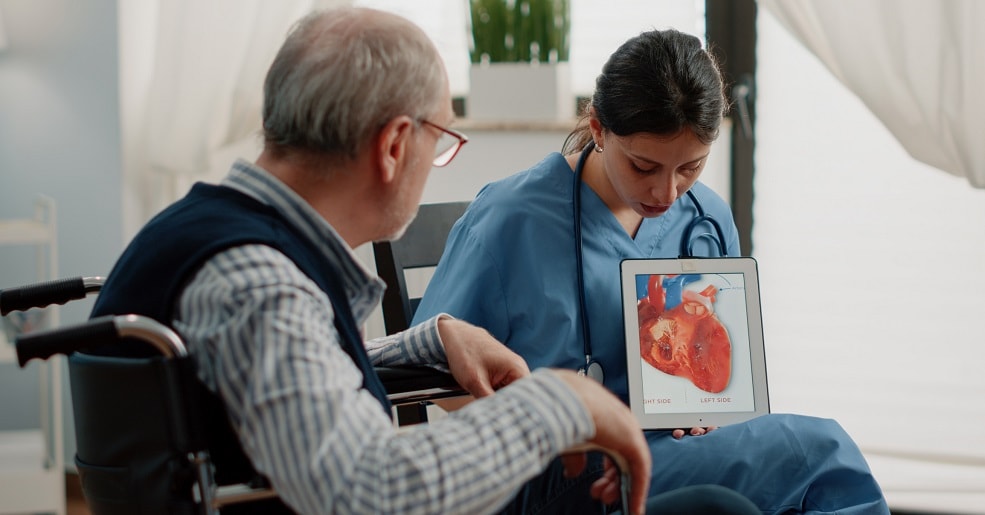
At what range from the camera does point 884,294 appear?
2.41 meters

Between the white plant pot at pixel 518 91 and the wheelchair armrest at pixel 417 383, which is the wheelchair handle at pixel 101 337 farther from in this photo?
the white plant pot at pixel 518 91

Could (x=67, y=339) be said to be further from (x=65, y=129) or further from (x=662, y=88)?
(x=65, y=129)

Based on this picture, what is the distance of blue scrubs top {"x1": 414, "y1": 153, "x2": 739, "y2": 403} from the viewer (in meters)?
1.47

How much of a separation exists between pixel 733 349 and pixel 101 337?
893 mm

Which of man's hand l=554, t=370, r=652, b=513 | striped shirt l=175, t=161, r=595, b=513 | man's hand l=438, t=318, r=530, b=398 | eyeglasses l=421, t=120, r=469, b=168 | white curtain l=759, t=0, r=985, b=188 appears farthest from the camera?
white curtain l=759, t=0, r=985, b=188

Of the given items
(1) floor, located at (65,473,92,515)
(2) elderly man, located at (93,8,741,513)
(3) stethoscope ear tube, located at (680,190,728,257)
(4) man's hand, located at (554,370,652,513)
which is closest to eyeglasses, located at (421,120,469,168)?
(2) elderly man, located at (93,8,741,513)

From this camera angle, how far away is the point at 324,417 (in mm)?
754

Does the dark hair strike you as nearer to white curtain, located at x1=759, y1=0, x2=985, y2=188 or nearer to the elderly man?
the elderly man

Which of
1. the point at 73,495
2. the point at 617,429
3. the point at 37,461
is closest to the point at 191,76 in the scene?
the point at 37,461

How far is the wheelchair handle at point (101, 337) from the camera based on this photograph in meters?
0.78

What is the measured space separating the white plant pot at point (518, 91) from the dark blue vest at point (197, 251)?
1.52 meters

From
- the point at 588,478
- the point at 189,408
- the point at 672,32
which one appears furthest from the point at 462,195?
the point at 189,408

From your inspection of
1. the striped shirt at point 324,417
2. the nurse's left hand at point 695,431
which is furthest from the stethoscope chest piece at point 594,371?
the striped shirt at point 324,417

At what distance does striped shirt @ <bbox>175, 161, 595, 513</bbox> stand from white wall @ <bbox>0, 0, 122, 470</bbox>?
1.94 m
